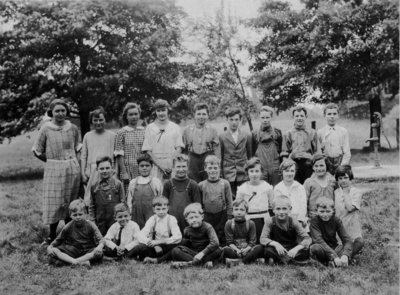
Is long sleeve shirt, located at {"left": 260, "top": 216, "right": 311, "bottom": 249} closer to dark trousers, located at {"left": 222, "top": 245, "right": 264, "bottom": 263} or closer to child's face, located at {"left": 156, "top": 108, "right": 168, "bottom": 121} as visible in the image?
dark trousers, located at {"left": 222, "top": 245, "right": 264, "bottom": 263}

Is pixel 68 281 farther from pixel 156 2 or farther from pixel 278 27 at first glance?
pixel 278 27

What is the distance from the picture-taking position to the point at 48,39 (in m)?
17.0

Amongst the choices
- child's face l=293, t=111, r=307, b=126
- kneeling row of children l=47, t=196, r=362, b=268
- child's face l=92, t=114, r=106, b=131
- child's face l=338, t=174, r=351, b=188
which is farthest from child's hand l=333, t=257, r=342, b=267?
child's face l=92, t=114, r=106, b=131

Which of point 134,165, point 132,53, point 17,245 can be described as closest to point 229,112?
point 134,165

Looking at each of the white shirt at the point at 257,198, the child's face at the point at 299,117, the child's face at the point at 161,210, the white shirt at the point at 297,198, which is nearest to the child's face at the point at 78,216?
the child's face at the point at 161,210

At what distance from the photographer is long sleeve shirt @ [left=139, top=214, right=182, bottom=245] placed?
578cm

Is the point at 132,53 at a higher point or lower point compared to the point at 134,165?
higher

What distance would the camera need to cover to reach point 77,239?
5.82 metres

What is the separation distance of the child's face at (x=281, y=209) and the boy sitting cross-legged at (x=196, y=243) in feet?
2.52

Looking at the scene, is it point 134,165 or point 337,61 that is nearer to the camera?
point 134,165

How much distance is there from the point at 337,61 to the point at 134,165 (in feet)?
48.9

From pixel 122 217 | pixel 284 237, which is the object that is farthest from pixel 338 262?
pixel 122 217

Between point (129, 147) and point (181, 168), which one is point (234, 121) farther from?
point (129, 147)

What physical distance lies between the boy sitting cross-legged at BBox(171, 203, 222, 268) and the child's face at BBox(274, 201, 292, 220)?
0.77m
